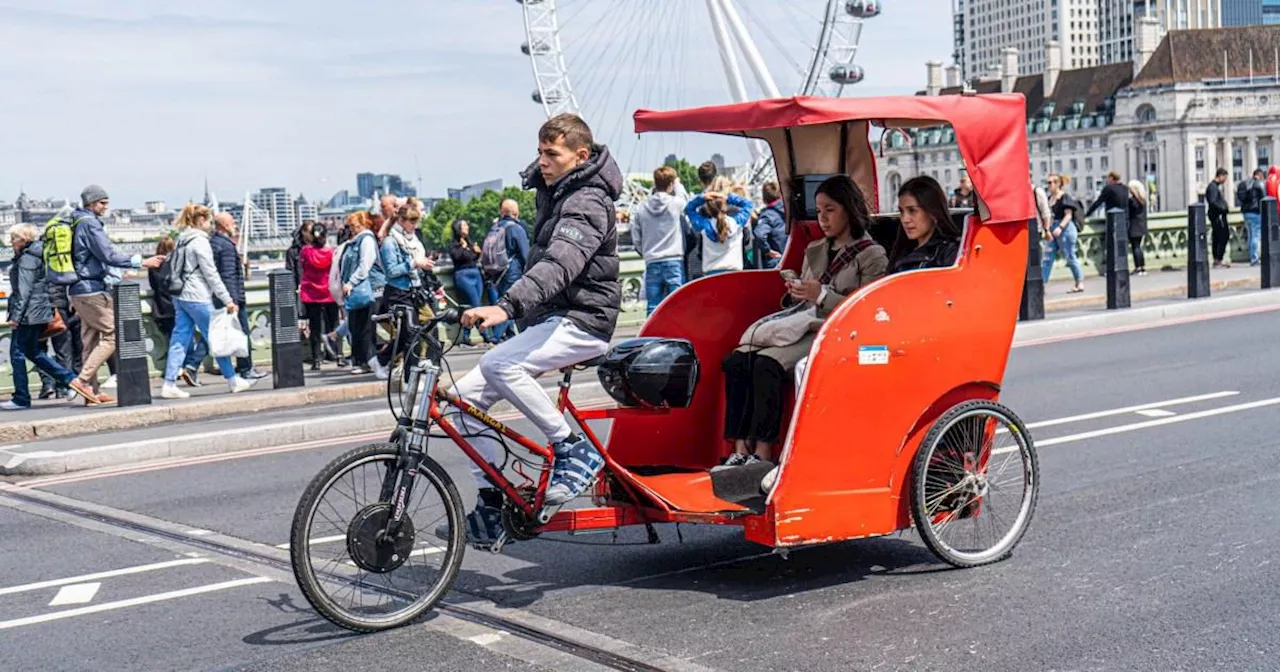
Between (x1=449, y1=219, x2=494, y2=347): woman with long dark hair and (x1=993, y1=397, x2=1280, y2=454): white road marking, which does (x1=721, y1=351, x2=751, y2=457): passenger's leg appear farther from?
(x1=449, y1=219, x2=494, y2=347): woman with long dark hair

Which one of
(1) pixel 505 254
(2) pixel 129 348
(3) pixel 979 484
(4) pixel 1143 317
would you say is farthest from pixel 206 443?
(4) pixel 1143 317

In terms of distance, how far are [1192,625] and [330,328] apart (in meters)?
13.4

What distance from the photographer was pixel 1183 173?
611 feet

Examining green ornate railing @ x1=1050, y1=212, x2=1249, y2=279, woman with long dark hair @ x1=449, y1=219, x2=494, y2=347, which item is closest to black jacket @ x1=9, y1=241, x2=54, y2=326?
woman with long dark hair @ x1=449, y1=219, x2=494, y2=347

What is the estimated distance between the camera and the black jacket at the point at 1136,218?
25359mm

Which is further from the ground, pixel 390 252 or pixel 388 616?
pixel 390 252

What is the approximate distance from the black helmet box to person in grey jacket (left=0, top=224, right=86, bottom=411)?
856 cm

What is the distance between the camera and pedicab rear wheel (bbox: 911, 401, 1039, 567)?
Result: 255 inches

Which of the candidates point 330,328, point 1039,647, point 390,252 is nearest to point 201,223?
point 390,252

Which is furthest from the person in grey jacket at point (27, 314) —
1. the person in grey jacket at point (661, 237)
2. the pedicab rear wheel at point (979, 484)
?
the pedicab rear wheel at point (979, 484)

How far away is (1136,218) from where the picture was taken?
1000 inches

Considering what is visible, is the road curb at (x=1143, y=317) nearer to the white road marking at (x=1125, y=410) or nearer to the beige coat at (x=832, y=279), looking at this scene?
the white road marking at (x=1125, y=410)

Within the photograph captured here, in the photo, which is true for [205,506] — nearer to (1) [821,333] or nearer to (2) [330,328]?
(1) [821,333]

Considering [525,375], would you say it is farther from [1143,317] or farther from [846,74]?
[846,74]
